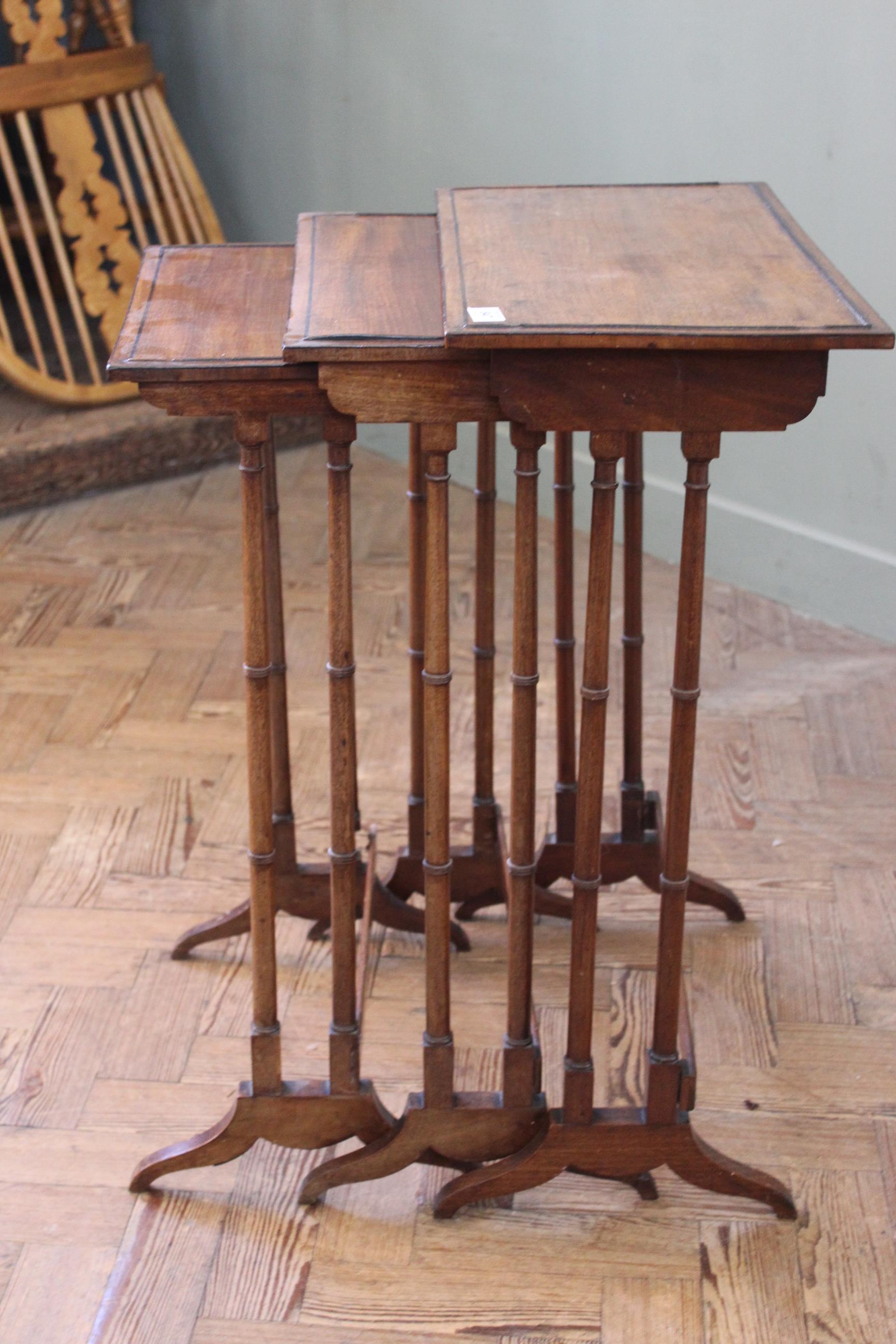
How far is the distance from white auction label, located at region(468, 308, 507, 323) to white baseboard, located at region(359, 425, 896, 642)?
5.04 ft

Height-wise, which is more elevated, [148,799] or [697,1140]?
[697,1140]

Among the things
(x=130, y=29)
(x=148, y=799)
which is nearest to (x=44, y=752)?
(x=148, y=799)

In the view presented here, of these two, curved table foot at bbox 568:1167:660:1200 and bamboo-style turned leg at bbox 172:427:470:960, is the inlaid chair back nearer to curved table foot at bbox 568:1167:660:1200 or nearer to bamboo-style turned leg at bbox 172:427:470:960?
bamboo-style turned leg at bbox 172:427:470:960

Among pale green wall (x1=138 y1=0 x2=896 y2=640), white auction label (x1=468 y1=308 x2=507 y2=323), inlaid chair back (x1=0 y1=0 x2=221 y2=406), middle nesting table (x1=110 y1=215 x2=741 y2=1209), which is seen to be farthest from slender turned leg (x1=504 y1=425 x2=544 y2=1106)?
inlaid chair back (x1=0 y1=0 x2=221 y2=406)

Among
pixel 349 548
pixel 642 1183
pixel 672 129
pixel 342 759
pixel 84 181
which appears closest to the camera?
pixel 349 548

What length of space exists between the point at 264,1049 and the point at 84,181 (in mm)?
2231

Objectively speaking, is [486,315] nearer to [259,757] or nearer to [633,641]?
[259,757]

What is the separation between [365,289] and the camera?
1.26 metres

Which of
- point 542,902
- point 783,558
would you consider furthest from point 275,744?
point 783,558

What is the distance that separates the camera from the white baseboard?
2525mm

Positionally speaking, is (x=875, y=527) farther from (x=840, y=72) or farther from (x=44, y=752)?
(x=44, y=752)

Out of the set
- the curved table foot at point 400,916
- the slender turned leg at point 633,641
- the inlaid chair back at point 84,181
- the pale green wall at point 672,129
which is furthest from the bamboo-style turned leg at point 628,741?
the inlaid chair back at point 84,181

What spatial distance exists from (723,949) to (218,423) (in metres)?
1.82

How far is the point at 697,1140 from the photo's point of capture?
1426 mm
